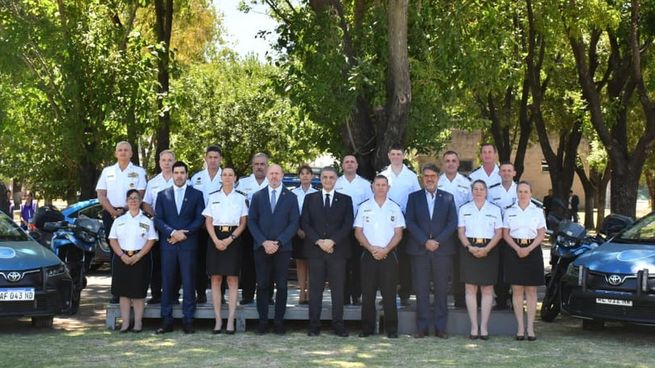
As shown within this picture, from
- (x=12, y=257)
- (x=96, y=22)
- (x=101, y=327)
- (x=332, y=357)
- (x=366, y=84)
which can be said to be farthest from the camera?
(x=96, y=22)

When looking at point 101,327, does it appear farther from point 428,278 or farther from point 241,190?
point 428,278

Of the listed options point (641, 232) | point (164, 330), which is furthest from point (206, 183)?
point (641, 232)

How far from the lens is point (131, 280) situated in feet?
37.1

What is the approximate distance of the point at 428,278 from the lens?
11289mm

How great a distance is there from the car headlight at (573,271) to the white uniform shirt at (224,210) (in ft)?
12.3

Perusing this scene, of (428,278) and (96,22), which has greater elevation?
(96,22)

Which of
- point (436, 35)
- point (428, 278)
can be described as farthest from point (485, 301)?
point (436, 35)

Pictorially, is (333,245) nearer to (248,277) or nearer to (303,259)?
(303,259)

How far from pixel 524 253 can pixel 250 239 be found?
3.14 meters

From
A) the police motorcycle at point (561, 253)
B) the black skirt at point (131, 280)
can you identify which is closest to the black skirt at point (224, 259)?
the black skirt at point (131, 280)

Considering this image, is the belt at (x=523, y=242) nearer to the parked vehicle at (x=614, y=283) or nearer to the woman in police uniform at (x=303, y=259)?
the parked vehicle at (x=614, y=283)

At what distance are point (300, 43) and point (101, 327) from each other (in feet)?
20.2

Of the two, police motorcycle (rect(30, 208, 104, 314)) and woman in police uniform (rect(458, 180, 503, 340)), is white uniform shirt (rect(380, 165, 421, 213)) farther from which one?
police motorcycle (rect(30, 208, 104, 314))

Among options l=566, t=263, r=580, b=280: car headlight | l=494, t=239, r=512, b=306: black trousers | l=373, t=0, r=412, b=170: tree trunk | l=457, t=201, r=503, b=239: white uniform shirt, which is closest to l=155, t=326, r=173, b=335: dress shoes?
l=457, t=201, r=503, b=239: white uniform shirt
